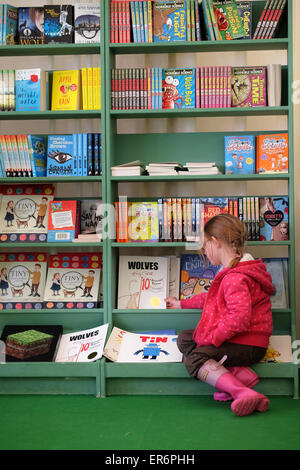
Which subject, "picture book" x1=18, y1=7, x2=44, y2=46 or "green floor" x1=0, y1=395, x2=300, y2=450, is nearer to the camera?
"green floor" x1=0, y1=395, x2=300, y2=450

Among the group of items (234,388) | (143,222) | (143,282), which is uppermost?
(143,222)

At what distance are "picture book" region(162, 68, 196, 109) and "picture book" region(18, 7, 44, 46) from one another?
2.57 ft

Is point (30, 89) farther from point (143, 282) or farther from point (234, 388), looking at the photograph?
point (234, 388)

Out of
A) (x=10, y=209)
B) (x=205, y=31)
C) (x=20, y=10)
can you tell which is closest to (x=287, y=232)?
(x=205, y=31)

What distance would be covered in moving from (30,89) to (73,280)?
1.14 m

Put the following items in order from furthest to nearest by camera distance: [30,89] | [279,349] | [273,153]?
1. [30,89]
2. [273,153]
3. [279,349]

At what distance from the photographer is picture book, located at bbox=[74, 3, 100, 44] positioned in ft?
11.4

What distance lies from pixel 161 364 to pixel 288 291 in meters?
0.86

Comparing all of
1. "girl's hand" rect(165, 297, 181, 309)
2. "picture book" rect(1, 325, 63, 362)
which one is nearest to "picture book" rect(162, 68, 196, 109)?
"girl's hand" rect(165, 297, 181, 309)

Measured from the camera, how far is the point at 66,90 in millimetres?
3539

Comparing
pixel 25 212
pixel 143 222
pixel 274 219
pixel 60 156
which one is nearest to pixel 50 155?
pixel 60 156

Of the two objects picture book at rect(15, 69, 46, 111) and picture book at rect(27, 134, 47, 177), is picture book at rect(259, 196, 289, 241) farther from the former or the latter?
picture book at rect(15, 69, 46, 111)

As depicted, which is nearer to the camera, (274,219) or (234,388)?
(234,388)

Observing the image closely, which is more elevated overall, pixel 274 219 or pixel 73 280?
pixel 274 219
